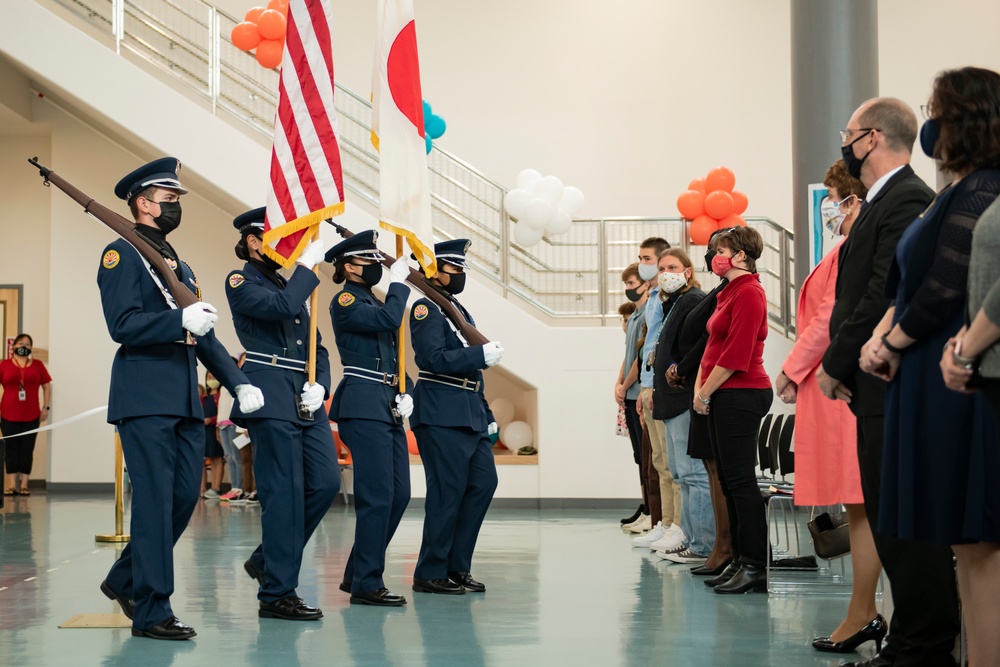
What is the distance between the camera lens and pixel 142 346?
4.30 meters

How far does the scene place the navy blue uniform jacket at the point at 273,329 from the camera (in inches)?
185

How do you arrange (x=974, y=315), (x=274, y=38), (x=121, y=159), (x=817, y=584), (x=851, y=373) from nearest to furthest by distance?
(x=974, y=315), (x=851, y=373), (x=817, y=584), (x=274, y=38), (x=121, y=159)

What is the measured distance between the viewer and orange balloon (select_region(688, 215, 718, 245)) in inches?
405

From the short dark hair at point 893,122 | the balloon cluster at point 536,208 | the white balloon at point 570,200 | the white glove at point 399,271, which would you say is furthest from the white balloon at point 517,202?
the short dark hair at point 893,122

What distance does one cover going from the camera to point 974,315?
2467mm

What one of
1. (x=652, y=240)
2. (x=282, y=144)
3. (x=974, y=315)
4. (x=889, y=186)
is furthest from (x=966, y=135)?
(x=652, y=240)

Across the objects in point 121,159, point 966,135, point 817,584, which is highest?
point 121,159

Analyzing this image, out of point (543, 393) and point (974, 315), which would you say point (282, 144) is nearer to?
point (974, 315)

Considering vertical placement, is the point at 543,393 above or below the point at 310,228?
below

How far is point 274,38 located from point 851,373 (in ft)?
26.9

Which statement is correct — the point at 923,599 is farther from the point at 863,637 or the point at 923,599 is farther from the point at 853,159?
the point at 853,159

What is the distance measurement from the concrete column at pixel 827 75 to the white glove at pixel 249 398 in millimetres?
6480

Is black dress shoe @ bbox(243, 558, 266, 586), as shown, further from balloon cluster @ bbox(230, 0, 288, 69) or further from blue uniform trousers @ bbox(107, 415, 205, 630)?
balloon cluster @ bbox(230, 0, 288, 69)

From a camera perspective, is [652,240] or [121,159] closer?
[652,240]
